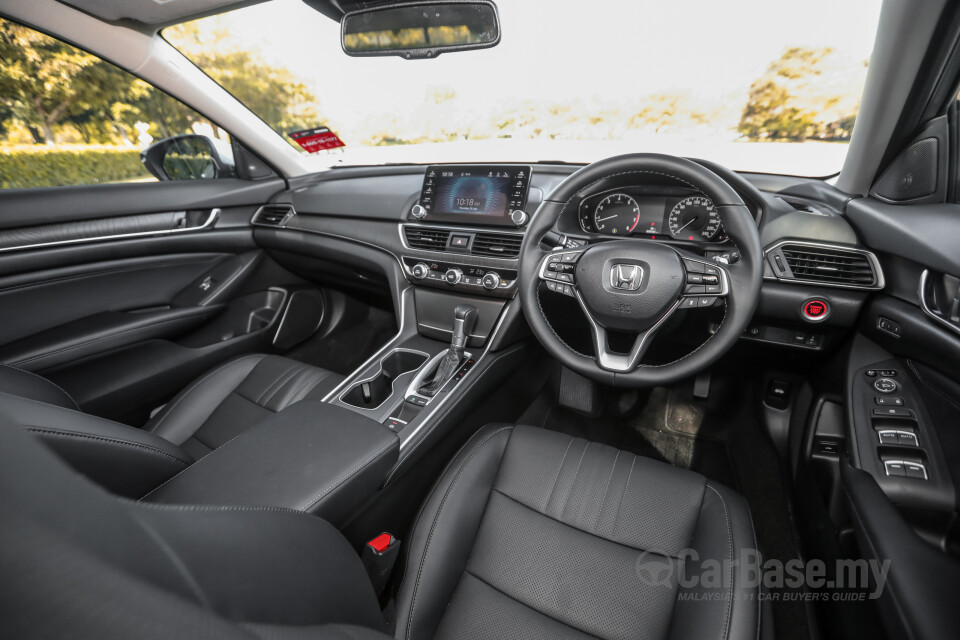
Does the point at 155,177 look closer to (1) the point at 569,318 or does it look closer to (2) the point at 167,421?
(2) the point at 167,421

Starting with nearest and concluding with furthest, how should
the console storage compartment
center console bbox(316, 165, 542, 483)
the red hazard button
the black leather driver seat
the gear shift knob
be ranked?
the black leather driver seat → the console storage compartment → the red hazard button → center console bbox(316, 165, 542, 483) → the gear shift knob

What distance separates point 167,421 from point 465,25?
192cm

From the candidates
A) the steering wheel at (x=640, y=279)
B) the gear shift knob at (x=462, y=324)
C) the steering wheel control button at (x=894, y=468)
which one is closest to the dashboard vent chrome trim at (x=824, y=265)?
the steering wheel at (x=640, y=279)

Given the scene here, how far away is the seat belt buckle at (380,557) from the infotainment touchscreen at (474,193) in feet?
3.90

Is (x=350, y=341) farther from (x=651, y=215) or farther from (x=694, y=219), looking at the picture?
(x=694, y=219)

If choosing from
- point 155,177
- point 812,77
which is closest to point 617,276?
point 812,77

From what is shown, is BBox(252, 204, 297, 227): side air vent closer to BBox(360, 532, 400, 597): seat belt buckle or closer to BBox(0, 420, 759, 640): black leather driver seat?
BBox(0, 420, 759, 640): black leather driver seat

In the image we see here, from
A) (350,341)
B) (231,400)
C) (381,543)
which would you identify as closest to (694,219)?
(381,543)

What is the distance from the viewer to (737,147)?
1.98 meters

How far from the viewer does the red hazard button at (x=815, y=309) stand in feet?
5.20

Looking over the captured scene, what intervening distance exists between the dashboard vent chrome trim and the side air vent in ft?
7.55

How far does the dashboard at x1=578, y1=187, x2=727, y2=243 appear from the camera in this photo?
1.62 meters

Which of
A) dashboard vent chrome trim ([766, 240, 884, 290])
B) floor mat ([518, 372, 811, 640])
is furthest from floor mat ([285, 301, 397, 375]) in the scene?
dashboard vent chrome trim ([766, 240, 884, 290])

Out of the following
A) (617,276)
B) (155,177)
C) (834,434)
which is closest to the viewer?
(617,276)
